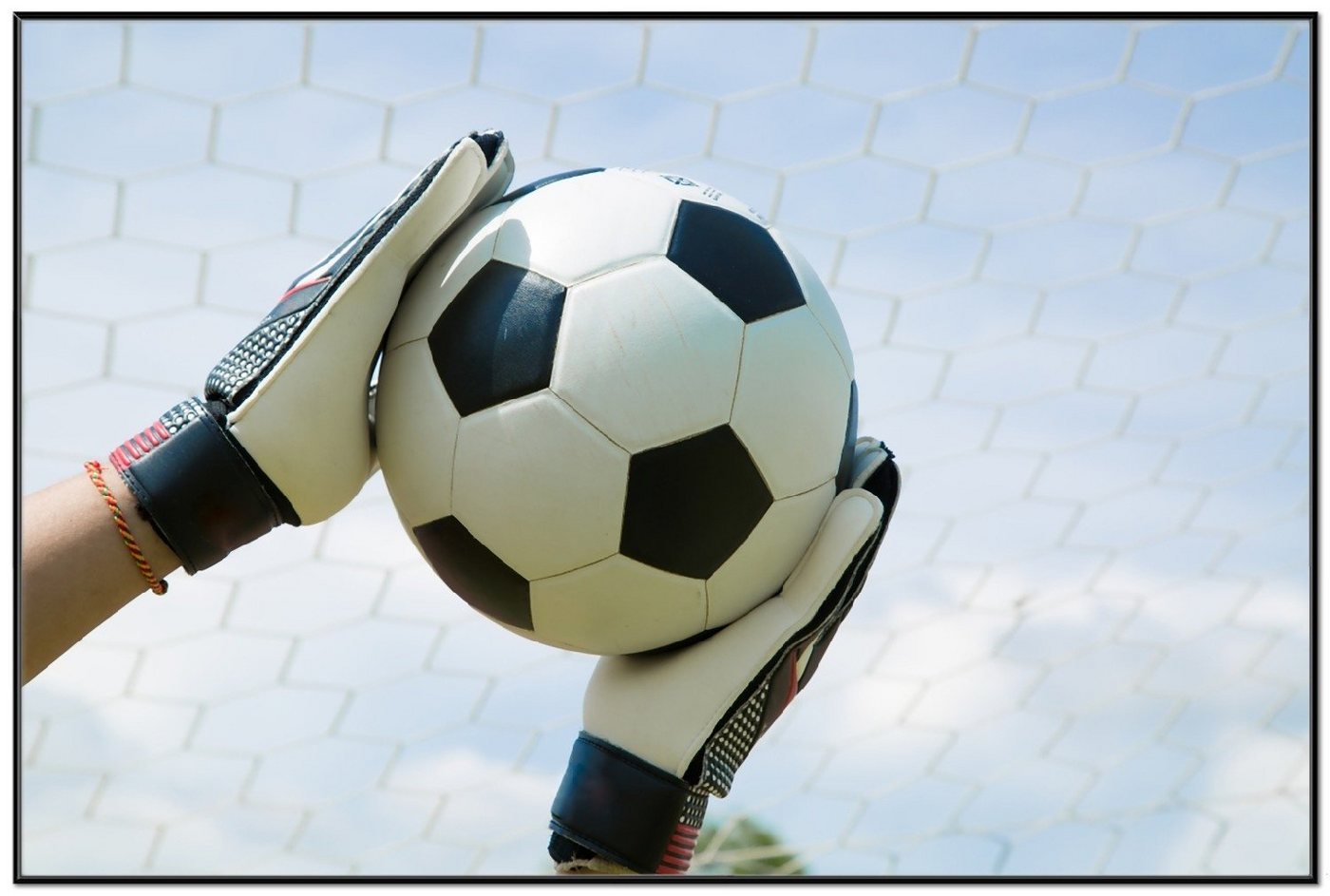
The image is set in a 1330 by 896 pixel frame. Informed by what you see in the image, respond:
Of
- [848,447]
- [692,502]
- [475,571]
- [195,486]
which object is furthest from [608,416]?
[195,486]

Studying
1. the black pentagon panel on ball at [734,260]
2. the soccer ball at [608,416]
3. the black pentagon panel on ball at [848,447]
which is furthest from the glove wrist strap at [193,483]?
the black pentagon panel on ball at [848,447]

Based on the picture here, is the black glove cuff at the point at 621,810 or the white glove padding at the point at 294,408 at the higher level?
the white glove padding at the point at 294,408

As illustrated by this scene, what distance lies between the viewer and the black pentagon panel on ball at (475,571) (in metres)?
1.40

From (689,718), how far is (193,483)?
604 millimetres

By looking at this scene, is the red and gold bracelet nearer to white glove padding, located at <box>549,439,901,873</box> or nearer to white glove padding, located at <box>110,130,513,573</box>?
white glove padding, located at <box>110,130,513,573</box>

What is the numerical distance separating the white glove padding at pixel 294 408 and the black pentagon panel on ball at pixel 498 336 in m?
0.09

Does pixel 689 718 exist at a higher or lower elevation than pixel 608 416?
lower

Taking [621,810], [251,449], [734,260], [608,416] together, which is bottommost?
[621,810]

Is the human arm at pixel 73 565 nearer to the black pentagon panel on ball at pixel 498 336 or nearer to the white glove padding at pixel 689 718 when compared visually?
the black pentagon panel on ball at pixel 498 336

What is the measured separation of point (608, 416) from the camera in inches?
52.7

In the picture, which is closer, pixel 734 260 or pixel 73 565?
pixel 73 565

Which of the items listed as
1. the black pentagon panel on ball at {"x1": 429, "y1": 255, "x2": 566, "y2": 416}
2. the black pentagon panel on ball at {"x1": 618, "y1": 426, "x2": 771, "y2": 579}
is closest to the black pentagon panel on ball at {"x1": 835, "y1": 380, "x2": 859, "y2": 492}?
the black pentagon panel on ball at {"x1": 618, "y1": 426, "x2": 771, "y2": 579}

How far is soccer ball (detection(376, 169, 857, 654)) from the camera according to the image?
135 cm

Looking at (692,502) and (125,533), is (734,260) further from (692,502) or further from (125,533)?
(125,533)
